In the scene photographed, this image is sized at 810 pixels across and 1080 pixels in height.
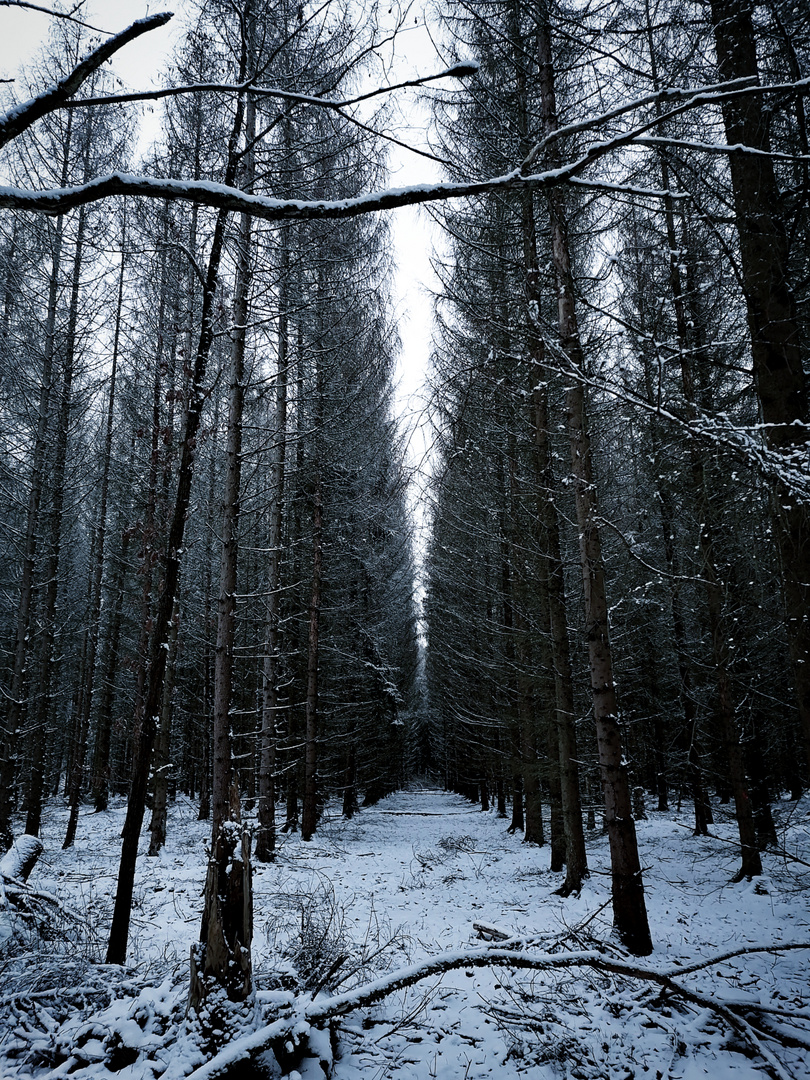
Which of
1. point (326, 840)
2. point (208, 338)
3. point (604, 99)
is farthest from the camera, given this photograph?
point (326, 840)

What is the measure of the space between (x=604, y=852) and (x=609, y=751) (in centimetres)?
714

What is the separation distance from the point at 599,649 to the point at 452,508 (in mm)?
5269

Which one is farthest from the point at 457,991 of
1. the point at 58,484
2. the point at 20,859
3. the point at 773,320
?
the point at 58,484

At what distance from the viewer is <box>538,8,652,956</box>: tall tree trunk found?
454 centimetres

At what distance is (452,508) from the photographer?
33.0 feet

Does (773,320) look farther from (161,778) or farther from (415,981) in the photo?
(161,778)

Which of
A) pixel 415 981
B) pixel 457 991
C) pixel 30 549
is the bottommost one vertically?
pixel 457 991

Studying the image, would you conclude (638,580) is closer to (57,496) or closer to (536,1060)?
(536,1060)

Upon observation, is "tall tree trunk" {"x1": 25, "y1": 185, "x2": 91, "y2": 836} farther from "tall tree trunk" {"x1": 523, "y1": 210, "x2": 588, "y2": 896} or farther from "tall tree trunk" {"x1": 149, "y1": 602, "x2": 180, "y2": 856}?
"tall tree trunk" {"x1": 523, "y1": 210, "x2": 588, "y2": 896}

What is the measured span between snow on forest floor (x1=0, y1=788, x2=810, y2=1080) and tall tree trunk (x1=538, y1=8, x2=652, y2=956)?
0.37 m

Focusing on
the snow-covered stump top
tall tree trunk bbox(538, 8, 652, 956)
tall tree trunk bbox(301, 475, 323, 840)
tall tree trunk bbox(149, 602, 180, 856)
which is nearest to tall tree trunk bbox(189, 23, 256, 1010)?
the snow-covered stump top

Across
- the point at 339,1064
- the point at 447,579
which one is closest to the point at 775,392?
the point at 339,1064

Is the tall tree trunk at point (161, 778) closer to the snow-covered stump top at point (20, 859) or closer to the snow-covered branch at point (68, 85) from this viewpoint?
the snow-covered stump top at point (20, 859)

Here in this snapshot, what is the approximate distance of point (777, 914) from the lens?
588cm
